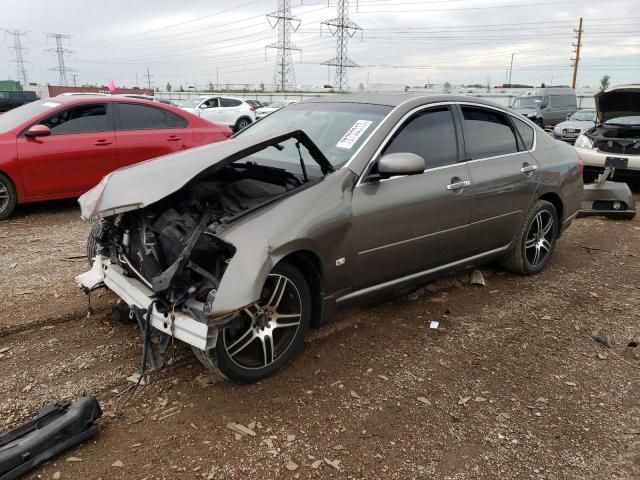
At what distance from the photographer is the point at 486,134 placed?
445 centimetres

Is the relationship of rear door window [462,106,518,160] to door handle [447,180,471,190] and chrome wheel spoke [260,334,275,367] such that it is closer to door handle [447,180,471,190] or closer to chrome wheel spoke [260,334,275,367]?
door handle [447,180,471,190]

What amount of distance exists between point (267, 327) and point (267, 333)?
0.12ft

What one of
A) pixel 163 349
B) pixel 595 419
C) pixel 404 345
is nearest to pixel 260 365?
pixel 163 349

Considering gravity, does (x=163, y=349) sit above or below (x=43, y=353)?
above

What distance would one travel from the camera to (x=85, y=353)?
337cm

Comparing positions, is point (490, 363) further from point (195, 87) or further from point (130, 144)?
point (195, 87)

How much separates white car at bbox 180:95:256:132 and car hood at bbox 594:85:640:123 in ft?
50.2

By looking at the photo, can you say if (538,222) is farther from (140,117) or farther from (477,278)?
(140,117)

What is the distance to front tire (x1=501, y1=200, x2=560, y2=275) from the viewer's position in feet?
15.9

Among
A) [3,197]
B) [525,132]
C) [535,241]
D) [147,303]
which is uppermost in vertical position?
[525,132]

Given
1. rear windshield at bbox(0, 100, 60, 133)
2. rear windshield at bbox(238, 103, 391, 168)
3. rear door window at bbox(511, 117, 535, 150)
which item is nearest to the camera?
rear windshield at bbox(238, 103, 391, 168)

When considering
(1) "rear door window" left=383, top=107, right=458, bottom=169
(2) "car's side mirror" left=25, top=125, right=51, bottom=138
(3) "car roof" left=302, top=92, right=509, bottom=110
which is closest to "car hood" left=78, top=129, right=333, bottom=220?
(1) "rear door window" left=383, top=107, right=458, bottom=169

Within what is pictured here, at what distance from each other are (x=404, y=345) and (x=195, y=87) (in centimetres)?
9132

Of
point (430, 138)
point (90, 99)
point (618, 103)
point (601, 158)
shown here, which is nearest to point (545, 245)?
point (430, 138)
